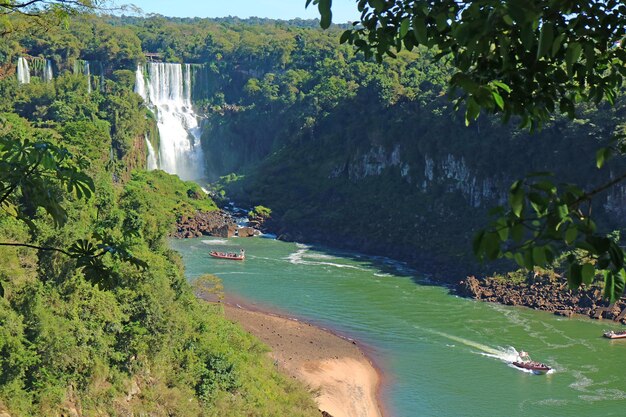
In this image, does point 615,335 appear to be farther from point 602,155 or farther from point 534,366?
point 602,155

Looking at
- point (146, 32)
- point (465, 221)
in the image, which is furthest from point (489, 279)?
point (146, 32)

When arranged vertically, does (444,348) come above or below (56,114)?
below

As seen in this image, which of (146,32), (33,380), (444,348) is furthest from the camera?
(146,32)

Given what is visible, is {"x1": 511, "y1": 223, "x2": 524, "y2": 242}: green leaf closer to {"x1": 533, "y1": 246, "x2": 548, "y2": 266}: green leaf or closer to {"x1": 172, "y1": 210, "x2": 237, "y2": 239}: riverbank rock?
{"x1": 533, "y1": 246, "x2": 548, "y2": 266}: green leaf

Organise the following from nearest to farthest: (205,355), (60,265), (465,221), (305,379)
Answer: (60,265)
(205,355)
(305,379)
(465,221)

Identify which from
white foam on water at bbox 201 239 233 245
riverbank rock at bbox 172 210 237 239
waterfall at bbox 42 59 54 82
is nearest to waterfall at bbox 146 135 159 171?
waterfall at bbox 42 59 54 82

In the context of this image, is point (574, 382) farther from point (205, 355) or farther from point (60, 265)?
point (60, 265)

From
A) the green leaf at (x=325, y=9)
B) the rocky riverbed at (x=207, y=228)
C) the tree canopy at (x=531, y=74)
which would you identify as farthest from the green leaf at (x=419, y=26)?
the rocky riverbed at (x=207, y=228)
